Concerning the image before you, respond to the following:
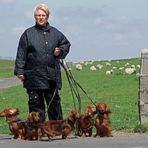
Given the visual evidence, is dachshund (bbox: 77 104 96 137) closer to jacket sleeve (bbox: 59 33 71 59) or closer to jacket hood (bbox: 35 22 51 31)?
jacket sleeve (bbox: 59 33 71 59)

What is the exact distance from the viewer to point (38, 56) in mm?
13742

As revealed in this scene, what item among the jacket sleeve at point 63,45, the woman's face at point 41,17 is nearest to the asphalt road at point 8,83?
the jacket sleeve at point 63,45

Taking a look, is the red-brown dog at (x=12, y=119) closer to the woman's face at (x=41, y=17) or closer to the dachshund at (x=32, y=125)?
the dachshund at (x=32, y=125)

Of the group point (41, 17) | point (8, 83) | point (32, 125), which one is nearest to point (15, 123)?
point (32, 125)

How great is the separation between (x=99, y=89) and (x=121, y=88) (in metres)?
1.01

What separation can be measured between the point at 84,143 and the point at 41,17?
2626 mm

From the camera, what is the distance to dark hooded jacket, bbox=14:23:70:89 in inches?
540

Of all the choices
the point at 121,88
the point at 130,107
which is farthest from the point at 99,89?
the point at 130,107

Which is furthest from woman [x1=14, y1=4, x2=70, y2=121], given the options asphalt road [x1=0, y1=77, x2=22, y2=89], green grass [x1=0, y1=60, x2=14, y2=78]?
green grass [x1=0, y1=60, x2=14, y2=78]

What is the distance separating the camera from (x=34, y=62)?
1377 cm

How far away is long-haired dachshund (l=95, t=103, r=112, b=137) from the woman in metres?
0.98

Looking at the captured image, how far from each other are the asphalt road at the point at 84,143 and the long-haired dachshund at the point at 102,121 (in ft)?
0.56

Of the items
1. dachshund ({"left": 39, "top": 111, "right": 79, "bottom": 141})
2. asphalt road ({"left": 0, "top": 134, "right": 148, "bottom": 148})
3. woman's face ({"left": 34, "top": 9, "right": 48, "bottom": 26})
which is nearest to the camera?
asphalt road ({"left": 0, "top": 134, "right": 148, "bottom": 148})

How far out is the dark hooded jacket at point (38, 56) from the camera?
13.7 meters
